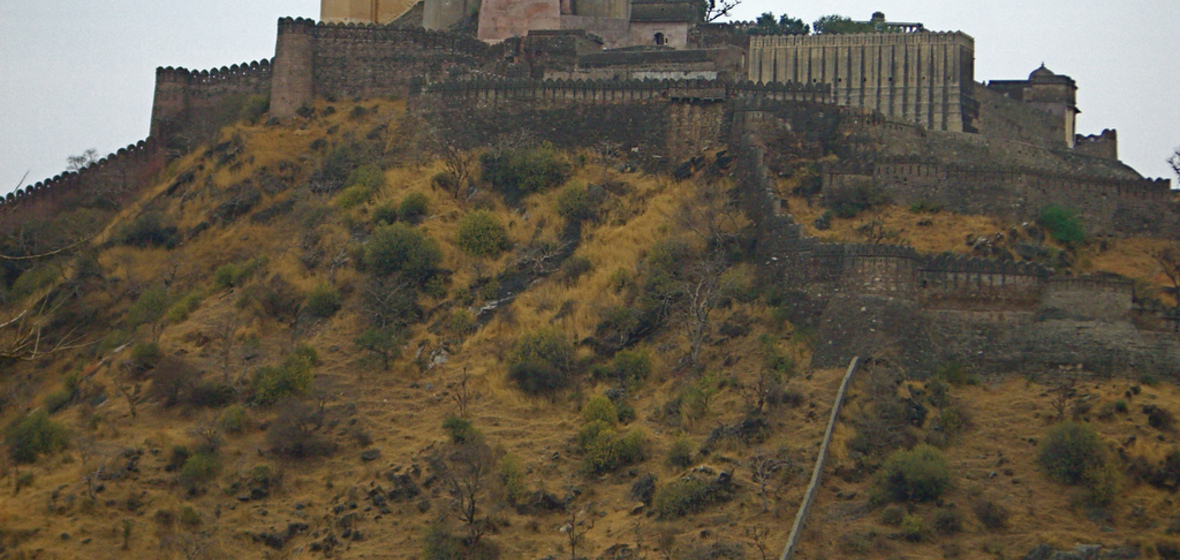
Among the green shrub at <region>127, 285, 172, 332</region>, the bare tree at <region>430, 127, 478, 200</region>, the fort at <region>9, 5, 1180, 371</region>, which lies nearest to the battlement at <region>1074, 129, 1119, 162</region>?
the fort at <region>9, 5, 1180, 371</region>

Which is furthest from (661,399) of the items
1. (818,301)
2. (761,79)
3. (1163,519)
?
(761,79)

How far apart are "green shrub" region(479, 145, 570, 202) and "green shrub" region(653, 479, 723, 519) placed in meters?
12.4

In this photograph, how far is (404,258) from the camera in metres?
41.1

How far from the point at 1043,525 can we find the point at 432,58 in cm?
2419

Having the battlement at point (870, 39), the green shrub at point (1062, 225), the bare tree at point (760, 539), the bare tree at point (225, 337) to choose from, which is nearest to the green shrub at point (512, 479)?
the bare tree at point (760, 539)

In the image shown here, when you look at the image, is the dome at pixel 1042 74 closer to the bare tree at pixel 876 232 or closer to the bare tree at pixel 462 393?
the bare tree at pixel 876 232

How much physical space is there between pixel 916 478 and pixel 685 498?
409 centimetres

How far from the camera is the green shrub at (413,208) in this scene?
42.7 m

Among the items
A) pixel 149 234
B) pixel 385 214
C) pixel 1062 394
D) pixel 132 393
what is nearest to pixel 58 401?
pixel 132 393

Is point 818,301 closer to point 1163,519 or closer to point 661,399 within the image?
point 661,399

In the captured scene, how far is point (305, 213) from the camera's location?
44.2 metres

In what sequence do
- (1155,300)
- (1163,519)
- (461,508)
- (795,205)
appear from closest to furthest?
(1163,519) → (461,508) → (1155,300) → (795,205)

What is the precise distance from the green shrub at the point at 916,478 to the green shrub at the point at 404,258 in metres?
12.8

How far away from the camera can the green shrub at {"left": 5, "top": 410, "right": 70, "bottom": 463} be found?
36.0 metres
